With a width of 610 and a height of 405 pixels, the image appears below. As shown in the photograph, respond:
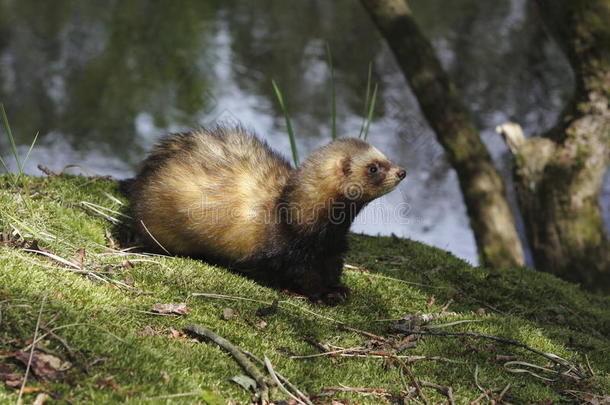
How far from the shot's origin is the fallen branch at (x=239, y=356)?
11.0 feet

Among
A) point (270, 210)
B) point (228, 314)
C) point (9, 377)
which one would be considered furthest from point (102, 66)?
point (9, 377)

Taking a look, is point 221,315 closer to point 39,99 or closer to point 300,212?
point 300,212

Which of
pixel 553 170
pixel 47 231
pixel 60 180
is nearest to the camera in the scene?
pixel 47 231

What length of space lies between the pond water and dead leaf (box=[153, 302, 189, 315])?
10.3 m

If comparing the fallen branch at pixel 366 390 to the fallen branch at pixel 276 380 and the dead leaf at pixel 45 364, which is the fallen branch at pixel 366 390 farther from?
the dead leaf at pixel 45 364

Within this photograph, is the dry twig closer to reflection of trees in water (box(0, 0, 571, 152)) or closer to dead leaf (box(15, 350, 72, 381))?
dead leaf (box(15, 350, 72, 381))

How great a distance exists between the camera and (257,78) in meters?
18.4

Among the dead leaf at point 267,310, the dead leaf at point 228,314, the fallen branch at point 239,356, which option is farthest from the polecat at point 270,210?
the fallen branch at point 239,356

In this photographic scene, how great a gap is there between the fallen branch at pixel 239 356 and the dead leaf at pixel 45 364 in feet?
2.79

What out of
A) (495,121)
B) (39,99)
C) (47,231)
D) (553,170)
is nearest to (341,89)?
(495,121)

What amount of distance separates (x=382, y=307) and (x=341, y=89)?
14053mm

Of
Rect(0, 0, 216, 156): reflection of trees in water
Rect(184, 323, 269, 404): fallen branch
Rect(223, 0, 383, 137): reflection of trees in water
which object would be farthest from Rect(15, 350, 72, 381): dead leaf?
→ Rect(223, 0, 383, 137): reflection of trees in water

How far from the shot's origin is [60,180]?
6250 millimetres

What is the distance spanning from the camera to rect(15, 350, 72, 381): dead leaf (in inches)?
117
